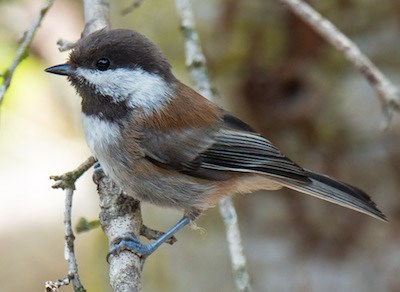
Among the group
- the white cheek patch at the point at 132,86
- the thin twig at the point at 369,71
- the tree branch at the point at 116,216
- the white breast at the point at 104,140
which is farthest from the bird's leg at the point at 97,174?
the thin twig at the point at 369,71

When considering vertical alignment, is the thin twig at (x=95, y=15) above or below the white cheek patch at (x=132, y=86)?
above

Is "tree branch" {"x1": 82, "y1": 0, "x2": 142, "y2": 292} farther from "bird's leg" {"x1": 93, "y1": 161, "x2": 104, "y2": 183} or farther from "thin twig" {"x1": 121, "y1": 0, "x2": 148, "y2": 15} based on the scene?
"thin twig" {"x1": 121, "y1": 0, "x2": 148, "y2": 15}

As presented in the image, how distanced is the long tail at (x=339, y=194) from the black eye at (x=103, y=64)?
3.43ft

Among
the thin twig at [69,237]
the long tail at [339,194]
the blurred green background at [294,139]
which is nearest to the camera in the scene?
the thin twig at [69,237]

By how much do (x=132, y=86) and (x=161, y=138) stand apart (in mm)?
277

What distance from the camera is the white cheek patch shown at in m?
3.12

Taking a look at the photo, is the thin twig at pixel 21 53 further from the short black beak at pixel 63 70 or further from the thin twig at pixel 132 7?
the thin twig at pixel 132 7

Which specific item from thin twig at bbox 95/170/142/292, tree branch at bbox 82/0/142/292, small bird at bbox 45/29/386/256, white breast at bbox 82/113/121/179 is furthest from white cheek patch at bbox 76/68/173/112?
thin twig at bbox 95/170/142/292

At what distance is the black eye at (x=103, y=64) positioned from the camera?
10.2 feet

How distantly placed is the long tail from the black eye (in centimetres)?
105

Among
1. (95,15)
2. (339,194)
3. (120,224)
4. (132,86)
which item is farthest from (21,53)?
(339,194)

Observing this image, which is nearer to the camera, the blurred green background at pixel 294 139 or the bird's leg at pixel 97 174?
the bird's leg at pixel 97 174

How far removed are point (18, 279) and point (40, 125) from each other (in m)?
1.58

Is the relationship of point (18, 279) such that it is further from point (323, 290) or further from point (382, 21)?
point (382, 21)
